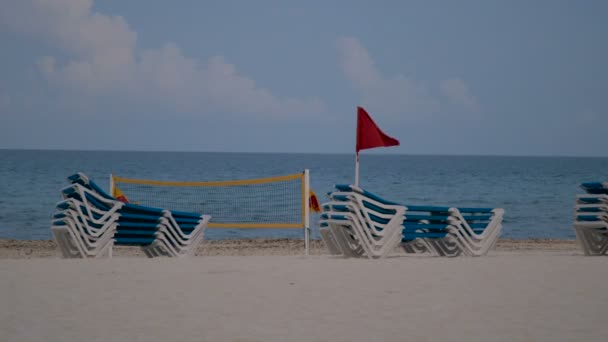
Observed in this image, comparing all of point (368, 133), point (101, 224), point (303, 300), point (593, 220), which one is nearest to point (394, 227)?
point (368, 133)

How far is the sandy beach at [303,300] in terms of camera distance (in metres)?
5.84

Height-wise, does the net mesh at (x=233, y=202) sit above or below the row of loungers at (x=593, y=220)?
above

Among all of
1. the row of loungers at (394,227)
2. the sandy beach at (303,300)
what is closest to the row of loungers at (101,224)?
the sandy beach at (303,300)

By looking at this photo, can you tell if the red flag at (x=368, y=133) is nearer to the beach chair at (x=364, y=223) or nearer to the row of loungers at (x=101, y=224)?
the beach chair at (x=364, y=223)

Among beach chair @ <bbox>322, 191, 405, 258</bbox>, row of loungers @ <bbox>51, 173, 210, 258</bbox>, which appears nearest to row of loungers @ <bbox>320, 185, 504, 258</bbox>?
beach chair @ <bbox>322, 191, 405, 258</bbox>

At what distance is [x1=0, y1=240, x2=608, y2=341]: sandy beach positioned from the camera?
584 centimetres

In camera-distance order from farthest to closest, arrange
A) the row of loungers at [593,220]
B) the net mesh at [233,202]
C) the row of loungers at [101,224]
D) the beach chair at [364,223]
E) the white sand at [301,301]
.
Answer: the net mesh at [233,202] → the row of loungers at [593,220] → the beach chair at [364,223] → the row of loungers at [101,224] → the white sand at [301,301]

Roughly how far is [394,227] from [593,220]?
11.5 ft

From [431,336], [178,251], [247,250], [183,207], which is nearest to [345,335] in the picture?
[431,336]

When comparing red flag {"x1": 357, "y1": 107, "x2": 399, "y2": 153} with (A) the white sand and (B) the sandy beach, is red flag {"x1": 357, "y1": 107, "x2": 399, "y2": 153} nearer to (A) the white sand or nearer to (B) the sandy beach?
(B) the sandy beach

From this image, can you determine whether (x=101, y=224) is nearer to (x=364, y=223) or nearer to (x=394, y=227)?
(x=364, y=223)

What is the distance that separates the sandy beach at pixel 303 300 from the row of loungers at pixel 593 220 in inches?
68.0

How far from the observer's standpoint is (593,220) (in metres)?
12.9

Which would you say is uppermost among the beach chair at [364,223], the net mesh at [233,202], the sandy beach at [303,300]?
the net mesh at [233,202]
